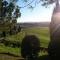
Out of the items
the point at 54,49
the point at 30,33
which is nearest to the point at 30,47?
the point at 54,49

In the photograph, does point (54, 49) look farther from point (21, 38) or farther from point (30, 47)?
point (21, 38)

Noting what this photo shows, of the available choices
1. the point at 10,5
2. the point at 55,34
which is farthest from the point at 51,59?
the point at 10,5

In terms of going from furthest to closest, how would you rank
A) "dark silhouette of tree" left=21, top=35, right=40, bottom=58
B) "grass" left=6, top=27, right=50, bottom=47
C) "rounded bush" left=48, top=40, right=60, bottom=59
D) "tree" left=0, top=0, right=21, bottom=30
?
"grass" left=6, top=27, right=50, bottom=47 → "tree" left=0, top=0, right=21, bottom=30 → "dark silhouette of tree" left=21, top=35, right=40, bottom=58 → "rounded bush" left=48, top=40, right=60, bottom=59

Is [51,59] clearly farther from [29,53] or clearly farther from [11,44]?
[11,44]

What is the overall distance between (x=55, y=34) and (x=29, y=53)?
289 cm

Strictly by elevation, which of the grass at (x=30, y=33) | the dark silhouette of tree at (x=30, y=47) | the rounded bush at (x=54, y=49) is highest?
the rounded bush at (x=54, y=49)

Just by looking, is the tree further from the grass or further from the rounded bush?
the rounded bush

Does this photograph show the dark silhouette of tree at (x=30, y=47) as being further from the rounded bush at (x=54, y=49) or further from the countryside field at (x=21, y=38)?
the countryside field at (x=21, y=38)

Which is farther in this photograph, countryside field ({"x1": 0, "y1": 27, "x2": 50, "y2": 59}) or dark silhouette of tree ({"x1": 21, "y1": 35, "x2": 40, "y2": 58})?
countryside field ({"x1": 0, "y1": 27, "x2": 50, "y2": 59})

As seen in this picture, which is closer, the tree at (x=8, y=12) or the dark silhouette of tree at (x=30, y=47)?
the dark silhouette of tree at (x=30, y=47)

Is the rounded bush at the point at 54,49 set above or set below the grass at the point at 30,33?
above

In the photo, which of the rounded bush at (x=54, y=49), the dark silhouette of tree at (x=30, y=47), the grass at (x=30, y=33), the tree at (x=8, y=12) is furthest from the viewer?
the grass at (x=30, y=33)

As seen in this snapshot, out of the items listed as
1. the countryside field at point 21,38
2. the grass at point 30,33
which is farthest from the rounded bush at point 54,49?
the grass at point 30,33

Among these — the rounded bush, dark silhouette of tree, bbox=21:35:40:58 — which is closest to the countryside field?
dark silhouette of tree, bbox=21:35:40:58
